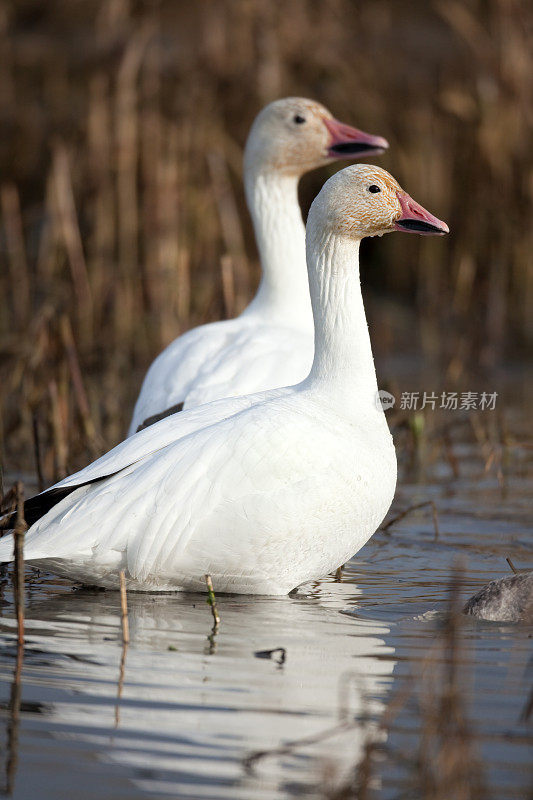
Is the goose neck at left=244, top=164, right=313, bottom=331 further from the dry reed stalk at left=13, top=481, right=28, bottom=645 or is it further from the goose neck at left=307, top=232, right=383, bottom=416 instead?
the dry reed stalk at left=13, top=481, right=28, bottom=645

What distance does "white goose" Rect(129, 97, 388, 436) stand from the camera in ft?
19.0

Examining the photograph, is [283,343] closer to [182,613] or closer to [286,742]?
[182,613]

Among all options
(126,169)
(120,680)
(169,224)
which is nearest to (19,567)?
(120,680)

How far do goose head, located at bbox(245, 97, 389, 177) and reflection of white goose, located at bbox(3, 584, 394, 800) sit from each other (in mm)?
2996

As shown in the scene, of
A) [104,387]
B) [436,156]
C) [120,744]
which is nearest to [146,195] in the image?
[104,387]

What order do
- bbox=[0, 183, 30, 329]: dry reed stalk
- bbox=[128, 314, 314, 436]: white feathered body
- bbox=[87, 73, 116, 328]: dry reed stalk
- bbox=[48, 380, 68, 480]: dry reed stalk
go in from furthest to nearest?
bbox=[87, 73, 116, 328]: dry reed stalk < bbox=[0, 183, 30, 329]: dry reed stalk < bbox=[48, 380, 68, 480]: dry reed stalk < bbox=[128, 314, 314, 436]: white feathered body

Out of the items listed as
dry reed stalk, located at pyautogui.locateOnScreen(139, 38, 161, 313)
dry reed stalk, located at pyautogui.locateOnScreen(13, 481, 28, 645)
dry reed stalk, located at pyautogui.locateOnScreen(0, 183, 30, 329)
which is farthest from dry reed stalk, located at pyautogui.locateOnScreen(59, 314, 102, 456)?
dry reed stalk, located at pyautogui.locateOnScreen(13, 481, 28, 645)

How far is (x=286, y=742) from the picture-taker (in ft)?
Result: 10.8

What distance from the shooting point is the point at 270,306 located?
663 cm

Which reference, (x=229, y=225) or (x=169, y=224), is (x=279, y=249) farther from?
(x=169, y=224)

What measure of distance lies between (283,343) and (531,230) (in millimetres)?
5064

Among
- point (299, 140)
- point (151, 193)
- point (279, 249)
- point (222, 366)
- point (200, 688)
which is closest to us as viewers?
point (200, 688)

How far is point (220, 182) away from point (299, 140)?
2.41 m

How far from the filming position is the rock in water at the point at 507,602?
4.48 m
